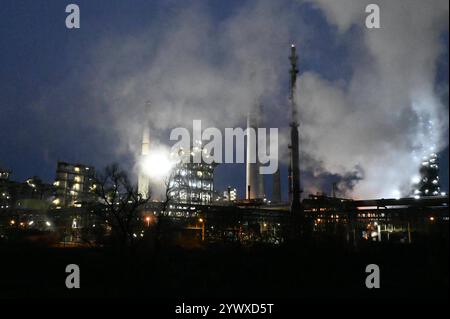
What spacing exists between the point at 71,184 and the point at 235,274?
160 feet

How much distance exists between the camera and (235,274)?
16.0 meters

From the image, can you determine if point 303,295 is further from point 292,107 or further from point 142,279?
point 292,107

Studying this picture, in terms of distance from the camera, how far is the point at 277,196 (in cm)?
5569

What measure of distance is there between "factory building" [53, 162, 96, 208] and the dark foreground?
3981 cm

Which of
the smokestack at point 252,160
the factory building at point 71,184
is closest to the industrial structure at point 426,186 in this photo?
the smokestack at point 252,160

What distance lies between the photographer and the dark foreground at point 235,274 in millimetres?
13984

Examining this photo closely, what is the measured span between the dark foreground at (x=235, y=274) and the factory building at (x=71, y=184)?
3981 cm

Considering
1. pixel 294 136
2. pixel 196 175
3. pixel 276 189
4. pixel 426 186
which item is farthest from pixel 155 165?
pixel 426 186

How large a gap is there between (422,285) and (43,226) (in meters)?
45.5

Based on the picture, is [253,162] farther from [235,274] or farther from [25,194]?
[235,274]

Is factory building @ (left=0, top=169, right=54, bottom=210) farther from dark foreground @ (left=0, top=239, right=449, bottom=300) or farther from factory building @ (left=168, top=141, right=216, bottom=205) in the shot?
dark foreground @ (left=0, top=239, right=449, bottom=300)

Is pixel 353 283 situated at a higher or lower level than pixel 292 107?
lower
